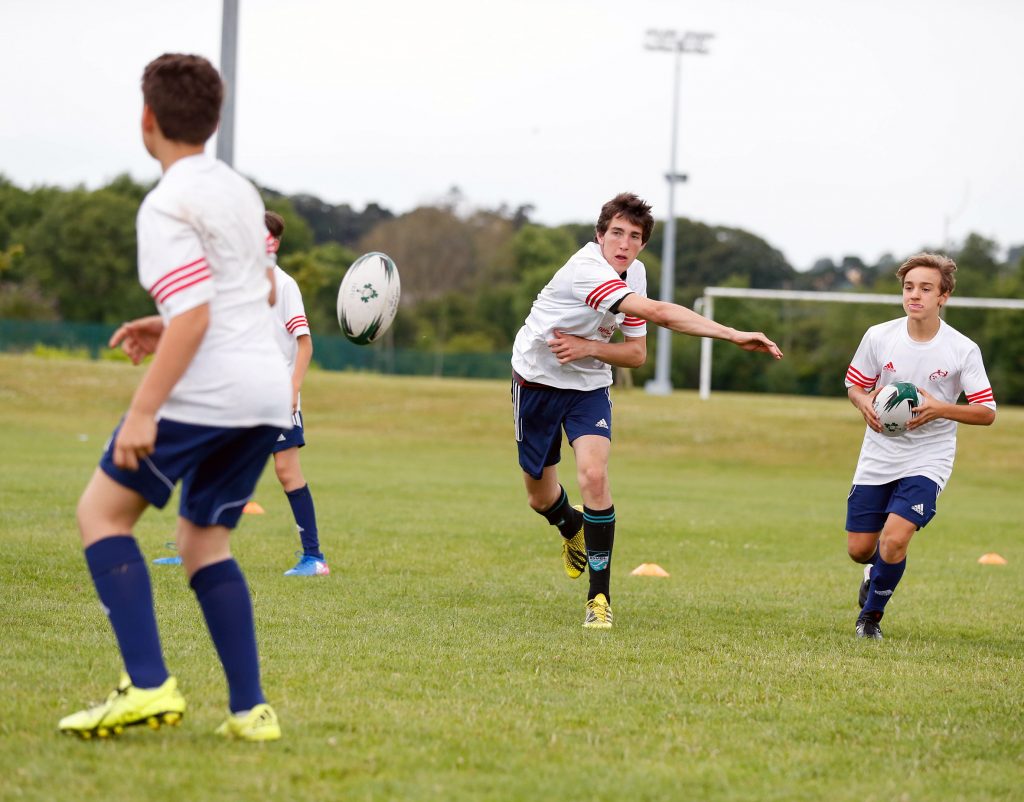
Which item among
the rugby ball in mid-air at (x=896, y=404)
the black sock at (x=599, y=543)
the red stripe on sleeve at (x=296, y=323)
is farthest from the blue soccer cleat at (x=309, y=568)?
the rugby ball in mid-air at (x=896, y=404)

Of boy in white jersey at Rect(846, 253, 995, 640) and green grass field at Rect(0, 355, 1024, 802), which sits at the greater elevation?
boy in white jersey at Rect(846, 253, 995, 640)

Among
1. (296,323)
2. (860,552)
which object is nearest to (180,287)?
(296,323)

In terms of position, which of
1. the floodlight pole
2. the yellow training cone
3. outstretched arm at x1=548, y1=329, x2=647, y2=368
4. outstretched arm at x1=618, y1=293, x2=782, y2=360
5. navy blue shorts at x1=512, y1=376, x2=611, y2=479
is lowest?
the yellow training cone

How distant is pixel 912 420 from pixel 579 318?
1902 millimetres

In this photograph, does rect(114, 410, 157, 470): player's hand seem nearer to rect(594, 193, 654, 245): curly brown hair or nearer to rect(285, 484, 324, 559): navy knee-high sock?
rect(594, 193, 654, 245): curly brown hair

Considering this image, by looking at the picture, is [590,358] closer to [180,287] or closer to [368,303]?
[368,303]

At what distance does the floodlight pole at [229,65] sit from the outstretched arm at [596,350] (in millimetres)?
4652

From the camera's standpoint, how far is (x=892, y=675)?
5688 mm

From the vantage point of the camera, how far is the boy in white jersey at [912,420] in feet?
22.6

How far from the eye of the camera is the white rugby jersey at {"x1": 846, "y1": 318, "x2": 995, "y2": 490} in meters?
6.99

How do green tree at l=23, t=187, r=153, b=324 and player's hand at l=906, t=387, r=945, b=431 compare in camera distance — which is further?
green tree at l=23, t=187, r=153, b=324

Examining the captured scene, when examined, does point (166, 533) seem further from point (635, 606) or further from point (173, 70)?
point (173, 70)

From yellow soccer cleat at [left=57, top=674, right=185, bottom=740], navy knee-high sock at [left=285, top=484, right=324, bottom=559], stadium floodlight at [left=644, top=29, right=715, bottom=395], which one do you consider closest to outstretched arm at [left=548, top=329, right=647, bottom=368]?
navy knee-high sock at [left=285, top=484, right=324, bottom=559]

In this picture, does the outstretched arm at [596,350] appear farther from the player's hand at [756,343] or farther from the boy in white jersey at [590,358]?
the player's hand at [756,343]
